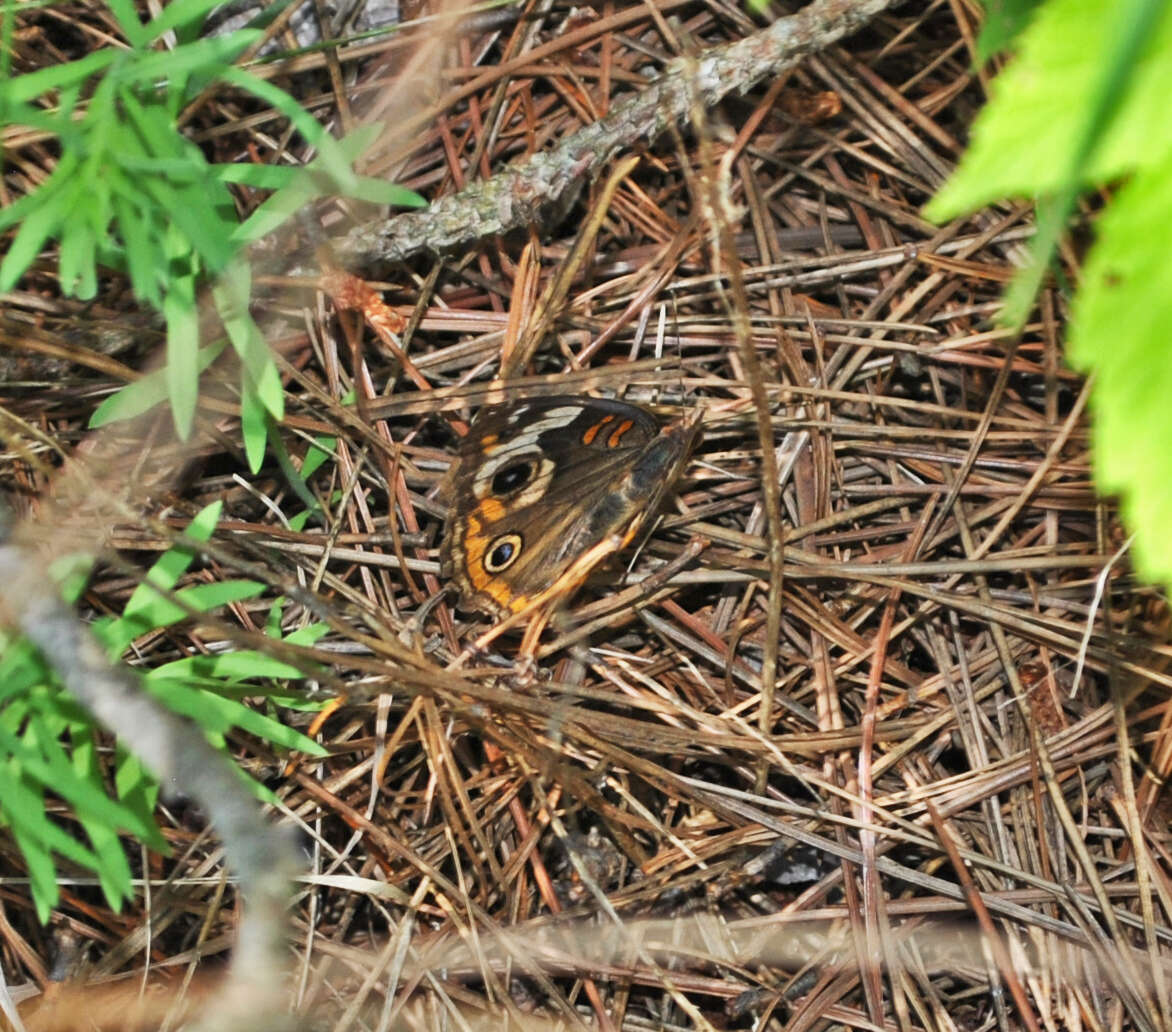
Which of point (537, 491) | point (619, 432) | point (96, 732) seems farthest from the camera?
point (537, 491)

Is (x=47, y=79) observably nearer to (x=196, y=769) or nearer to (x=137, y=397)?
(x=137, y=397)

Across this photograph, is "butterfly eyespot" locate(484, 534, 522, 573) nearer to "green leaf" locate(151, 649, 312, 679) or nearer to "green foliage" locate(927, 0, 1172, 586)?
"green leaf" locate(151, 649, 312, 679)

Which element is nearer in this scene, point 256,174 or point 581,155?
point 256,174

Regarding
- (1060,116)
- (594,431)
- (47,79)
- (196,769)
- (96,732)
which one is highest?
(47,79)

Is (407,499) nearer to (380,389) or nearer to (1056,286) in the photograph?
(380,389)

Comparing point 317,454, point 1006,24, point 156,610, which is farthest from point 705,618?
point 1006,24

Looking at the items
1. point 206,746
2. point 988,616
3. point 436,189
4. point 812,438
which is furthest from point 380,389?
point 988,616
